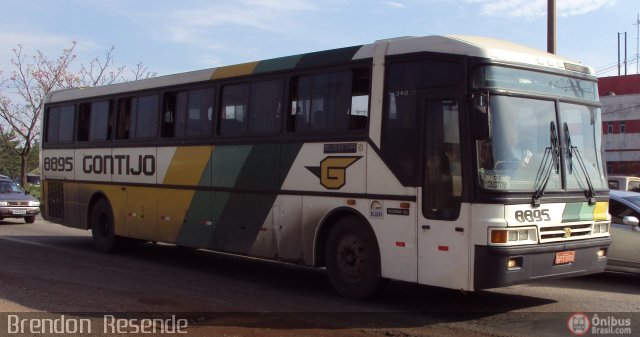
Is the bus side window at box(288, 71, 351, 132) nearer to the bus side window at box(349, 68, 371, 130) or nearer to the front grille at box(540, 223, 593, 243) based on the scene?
the bus side window at box(349, 68, 371, 130)

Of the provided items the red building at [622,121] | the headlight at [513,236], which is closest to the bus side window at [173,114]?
the headlight at [513,236]

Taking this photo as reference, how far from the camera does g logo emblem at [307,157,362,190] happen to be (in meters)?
8.95

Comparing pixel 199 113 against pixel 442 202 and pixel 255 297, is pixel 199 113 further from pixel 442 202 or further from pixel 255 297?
pixel 442 202

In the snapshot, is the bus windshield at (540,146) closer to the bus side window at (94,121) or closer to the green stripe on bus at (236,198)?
the green stripe on bus at (236,198)

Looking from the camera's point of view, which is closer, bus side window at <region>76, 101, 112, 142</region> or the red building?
bus side window at <region>76, 101, 112, 142</region>

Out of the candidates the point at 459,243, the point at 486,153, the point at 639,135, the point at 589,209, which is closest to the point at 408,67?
the point at 486,153

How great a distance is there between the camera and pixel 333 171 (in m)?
9.12

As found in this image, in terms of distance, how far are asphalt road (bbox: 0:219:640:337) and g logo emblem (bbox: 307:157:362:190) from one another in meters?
1.59

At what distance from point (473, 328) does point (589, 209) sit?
2.31m

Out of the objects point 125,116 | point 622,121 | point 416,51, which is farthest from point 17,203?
point 622,121

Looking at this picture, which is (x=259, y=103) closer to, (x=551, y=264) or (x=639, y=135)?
(x=551, y=264)

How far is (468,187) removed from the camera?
748cm

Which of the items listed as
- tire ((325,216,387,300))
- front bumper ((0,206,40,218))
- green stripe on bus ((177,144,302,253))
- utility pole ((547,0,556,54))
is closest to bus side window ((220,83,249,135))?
green stripe on bus ((177,144,302,253))

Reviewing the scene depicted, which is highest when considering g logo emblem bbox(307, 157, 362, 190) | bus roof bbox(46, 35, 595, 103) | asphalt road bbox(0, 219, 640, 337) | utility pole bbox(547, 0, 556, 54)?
utility pole bbox(547, 0, 556, 54)
